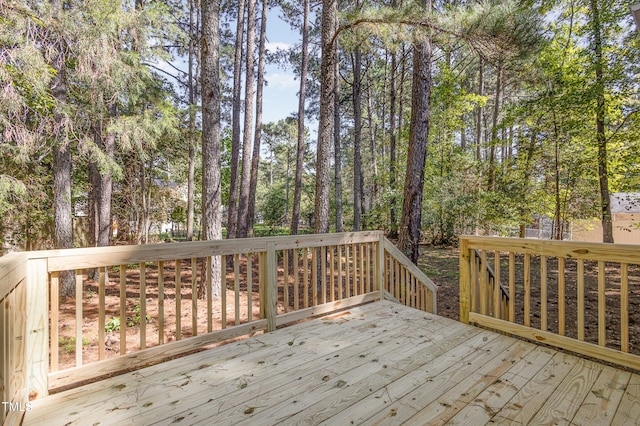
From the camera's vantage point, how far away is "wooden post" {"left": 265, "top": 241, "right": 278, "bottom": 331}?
2.79 m

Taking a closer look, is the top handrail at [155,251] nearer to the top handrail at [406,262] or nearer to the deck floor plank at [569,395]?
the top handrail at [406,262]

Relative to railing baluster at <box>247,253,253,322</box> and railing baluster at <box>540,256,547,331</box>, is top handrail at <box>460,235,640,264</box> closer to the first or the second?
railing baluster at <box>540,256,547,331</box>

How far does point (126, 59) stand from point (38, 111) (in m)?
1.91

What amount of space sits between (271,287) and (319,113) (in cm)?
558

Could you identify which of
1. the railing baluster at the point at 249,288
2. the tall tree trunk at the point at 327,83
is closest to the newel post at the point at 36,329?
the railing baluster at the point at 249,288

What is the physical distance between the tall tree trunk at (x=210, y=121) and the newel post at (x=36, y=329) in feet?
10.9

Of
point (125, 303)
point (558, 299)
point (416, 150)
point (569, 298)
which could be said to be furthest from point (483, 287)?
point (569, 298)

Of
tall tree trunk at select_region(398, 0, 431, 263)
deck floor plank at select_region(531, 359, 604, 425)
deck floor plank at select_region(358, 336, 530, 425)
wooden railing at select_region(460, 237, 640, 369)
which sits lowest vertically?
deck floor plank at select_region(358, 336, 530, 425)

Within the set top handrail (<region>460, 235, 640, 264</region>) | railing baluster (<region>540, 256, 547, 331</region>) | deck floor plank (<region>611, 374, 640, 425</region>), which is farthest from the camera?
railing baluster (<region>540, 256, 547, 331</region>)

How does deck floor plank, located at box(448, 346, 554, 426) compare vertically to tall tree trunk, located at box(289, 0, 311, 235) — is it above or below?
below

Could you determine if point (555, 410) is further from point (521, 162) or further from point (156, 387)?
point (521, 162)

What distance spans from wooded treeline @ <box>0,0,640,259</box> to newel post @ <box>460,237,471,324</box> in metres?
2.19

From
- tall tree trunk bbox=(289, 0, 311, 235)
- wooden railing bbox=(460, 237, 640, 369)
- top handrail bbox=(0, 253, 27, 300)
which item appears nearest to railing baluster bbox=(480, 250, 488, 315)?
wooden railing bbox=(460, 237, 640, 369)

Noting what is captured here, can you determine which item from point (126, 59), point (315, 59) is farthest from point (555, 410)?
point (315, 59)
